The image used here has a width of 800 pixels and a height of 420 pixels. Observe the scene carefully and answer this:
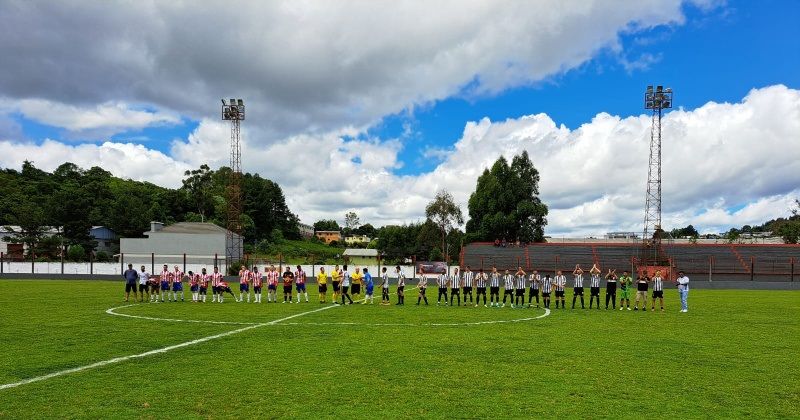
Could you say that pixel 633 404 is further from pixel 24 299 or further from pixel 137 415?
pixel 24 299

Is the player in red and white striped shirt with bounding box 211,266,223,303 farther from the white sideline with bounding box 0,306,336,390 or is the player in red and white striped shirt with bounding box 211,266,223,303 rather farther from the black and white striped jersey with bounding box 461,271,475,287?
the black and white striped jersey with bounding box 461,271,475,287

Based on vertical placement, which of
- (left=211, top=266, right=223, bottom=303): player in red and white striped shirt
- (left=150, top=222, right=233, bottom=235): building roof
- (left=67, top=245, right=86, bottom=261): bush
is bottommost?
(left=67, top=245, right=86, bottom=261): bush

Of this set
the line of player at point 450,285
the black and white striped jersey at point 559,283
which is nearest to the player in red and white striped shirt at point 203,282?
the line of player at point 450,285

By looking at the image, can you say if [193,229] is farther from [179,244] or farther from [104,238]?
[104,238]

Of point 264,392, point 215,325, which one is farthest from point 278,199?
point 264,392

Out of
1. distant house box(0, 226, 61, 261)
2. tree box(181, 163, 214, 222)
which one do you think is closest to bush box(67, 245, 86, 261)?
distant house box(0, 226, 61, 261)

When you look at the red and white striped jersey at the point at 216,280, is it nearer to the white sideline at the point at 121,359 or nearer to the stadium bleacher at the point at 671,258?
the white sideline at the point at 121,359

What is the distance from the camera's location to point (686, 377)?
10.7m

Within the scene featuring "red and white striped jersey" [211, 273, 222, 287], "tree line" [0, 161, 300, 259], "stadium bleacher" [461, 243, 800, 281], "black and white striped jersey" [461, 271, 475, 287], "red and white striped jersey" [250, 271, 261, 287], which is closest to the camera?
"black and white striped jersey" [461, 271, 475, 287]

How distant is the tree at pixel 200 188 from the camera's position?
4520 inches

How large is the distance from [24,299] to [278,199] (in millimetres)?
115217

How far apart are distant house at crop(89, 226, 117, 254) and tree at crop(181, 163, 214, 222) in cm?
2372

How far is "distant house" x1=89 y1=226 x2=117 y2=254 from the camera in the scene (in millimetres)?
88000

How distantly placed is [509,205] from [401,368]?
6439 centimetres
